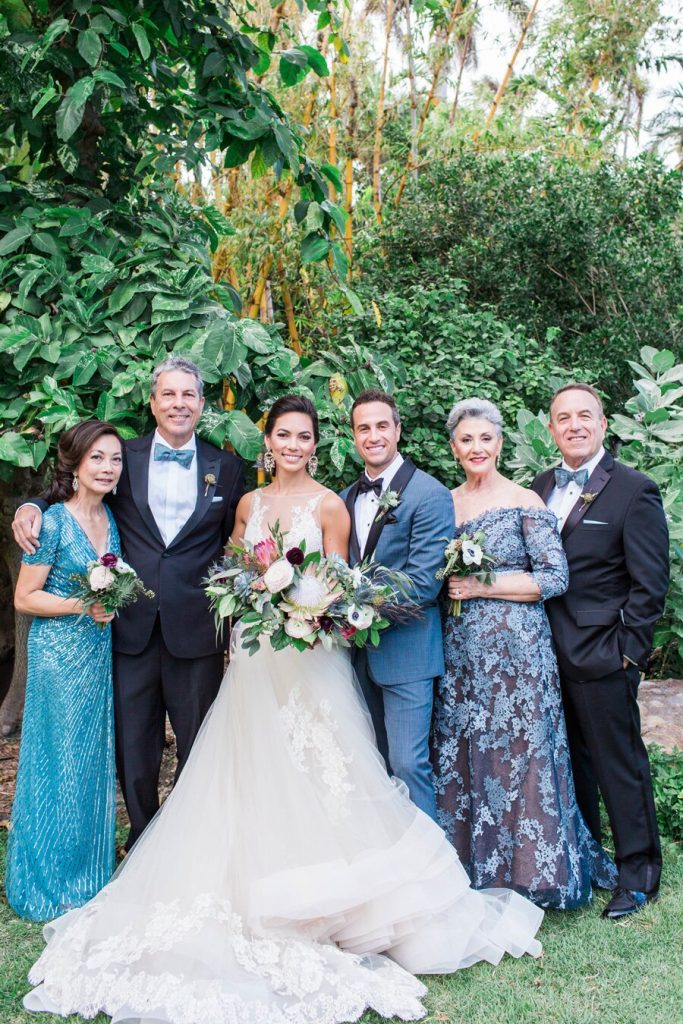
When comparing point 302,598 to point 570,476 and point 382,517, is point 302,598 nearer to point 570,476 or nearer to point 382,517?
point 382,517

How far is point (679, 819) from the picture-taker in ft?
14.1

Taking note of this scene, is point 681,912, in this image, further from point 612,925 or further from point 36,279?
point 36,279

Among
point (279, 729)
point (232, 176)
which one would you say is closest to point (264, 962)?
point (279, 729)

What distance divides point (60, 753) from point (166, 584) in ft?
2.57

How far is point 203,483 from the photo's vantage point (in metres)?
3.82

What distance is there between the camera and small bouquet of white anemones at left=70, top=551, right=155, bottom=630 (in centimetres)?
331

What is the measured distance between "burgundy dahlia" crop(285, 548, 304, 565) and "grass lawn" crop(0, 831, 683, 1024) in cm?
143

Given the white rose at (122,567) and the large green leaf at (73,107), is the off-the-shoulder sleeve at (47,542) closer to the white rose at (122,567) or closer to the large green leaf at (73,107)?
the white rose at (122,567)

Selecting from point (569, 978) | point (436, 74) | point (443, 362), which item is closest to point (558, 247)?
point (436, 74)

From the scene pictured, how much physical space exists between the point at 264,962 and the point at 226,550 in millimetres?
1552

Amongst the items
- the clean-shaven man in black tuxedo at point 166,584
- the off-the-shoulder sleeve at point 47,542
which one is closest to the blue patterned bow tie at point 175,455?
the clean-shaven man in black tuxedo at point 166,584

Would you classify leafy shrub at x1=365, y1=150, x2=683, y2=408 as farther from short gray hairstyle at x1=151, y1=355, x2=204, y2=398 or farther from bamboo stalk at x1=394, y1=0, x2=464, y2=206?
short gray hairstyle at x1=151, y1=355, x2=204, y2=398
